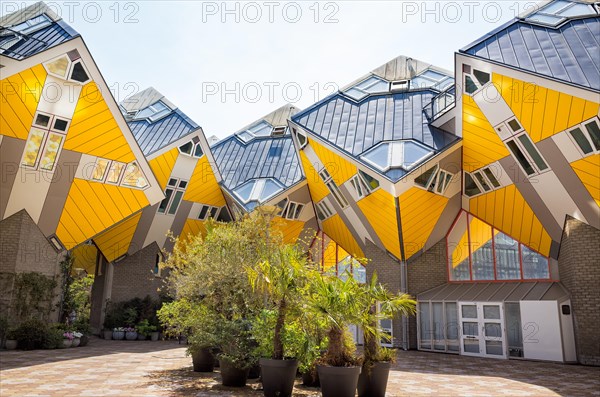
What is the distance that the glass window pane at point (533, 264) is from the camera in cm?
1739

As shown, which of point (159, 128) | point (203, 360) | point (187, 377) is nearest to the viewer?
point (187, 377)

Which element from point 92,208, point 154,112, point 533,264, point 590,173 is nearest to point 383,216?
point 533,264

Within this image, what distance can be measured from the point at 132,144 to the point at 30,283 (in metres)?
6.49

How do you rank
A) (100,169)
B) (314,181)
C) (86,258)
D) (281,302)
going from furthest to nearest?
1. (86,258)
2. (314,181)
3. (100,169)
4. (281,302)

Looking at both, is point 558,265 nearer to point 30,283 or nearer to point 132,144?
point 132,144

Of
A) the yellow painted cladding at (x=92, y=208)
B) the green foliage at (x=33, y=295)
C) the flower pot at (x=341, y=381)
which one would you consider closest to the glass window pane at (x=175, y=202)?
the yellow painted cladding at (x=92, y=208)

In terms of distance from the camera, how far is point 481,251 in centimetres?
1928

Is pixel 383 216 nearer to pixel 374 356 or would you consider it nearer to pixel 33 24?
pixel 374 356

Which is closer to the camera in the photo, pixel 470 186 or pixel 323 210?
pixel 470 186

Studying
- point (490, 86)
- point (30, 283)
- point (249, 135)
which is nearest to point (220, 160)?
point (249, 135)

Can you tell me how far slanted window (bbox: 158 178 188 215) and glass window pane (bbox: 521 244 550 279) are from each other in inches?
627

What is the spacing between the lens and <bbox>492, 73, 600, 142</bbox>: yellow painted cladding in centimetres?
1232

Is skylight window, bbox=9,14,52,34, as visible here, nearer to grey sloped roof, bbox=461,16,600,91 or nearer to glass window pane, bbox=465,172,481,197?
grey sloped roof, bbox=461,16,600,91

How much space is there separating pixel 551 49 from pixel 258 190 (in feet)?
47.4
